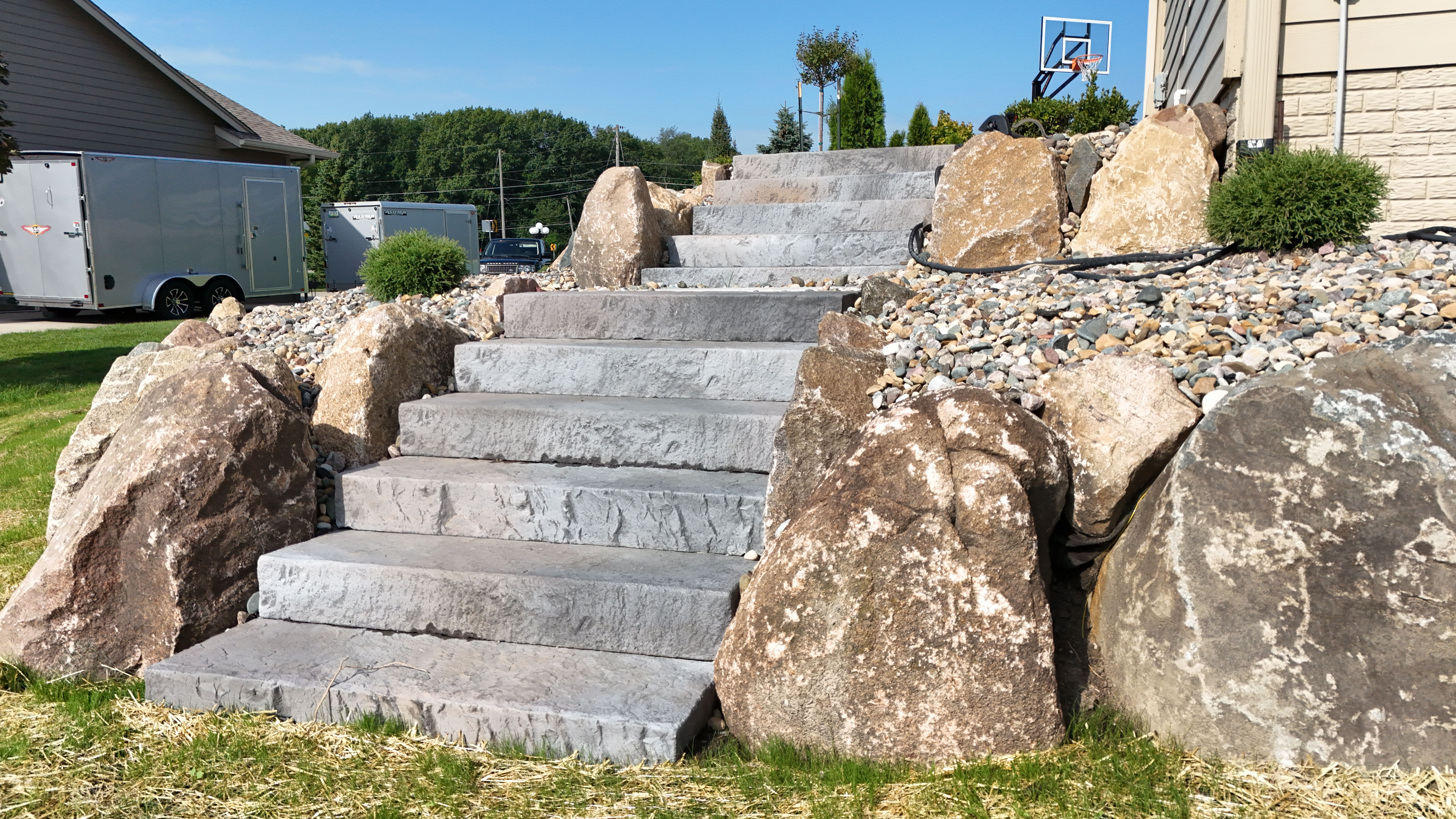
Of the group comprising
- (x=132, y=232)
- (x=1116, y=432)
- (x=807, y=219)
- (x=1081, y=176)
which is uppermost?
(x=132, y=232)


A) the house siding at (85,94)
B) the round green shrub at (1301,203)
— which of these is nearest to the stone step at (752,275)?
the round green shrub at (1301,203)

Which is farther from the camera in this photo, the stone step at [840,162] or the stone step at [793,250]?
the stone step at [840,162]

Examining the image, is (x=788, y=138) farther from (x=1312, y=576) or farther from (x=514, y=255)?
(x=1312, y=576)

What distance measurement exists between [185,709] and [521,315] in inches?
92.5

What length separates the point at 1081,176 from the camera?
5172 millimetres

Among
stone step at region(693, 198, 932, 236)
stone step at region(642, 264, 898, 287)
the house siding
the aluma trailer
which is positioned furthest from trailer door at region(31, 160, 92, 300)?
stone step at region(642, 264, 898, 287)

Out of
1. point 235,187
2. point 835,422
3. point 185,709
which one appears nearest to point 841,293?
point 835,422

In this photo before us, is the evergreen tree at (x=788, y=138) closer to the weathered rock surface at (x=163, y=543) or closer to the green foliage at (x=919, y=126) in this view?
the green foliage at (x=919, y=126)

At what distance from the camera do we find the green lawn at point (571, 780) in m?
2.12

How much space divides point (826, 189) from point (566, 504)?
388cm

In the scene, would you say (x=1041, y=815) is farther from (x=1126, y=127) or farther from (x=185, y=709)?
(x=1126, y=127)

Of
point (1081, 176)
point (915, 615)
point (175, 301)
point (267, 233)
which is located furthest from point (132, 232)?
point (915, 615)

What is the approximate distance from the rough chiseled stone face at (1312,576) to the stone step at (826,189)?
3.72m

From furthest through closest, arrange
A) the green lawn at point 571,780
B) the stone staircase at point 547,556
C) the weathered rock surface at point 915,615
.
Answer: the stone staircase at point 547,556, the weathered rock surface at point 915,615, the green lawn at point 571,780
